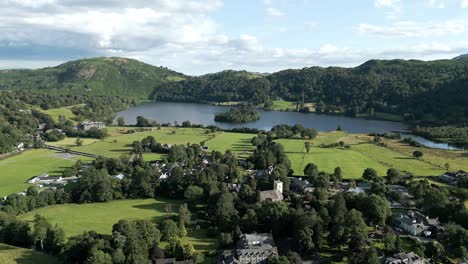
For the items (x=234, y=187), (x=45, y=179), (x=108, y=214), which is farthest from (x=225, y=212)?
(x=45, y=179)

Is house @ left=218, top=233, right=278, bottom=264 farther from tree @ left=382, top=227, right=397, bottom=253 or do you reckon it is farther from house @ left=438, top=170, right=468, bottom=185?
house @ left=438, top=170, right=468, bottom=185

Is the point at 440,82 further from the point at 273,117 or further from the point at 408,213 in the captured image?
the point at 408,213

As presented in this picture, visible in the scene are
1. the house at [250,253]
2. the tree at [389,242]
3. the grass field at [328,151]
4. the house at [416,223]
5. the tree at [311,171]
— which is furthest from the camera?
the grass field at [328,151]

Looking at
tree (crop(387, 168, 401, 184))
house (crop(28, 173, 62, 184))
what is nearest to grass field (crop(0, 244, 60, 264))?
house (crop(28, 173, 62, 184))

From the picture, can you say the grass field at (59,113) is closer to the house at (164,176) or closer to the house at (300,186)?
the house at (164,176)

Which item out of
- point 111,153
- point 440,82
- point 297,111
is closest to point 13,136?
point 111,153

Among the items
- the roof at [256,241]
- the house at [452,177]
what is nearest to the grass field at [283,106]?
the house at [452,177]
